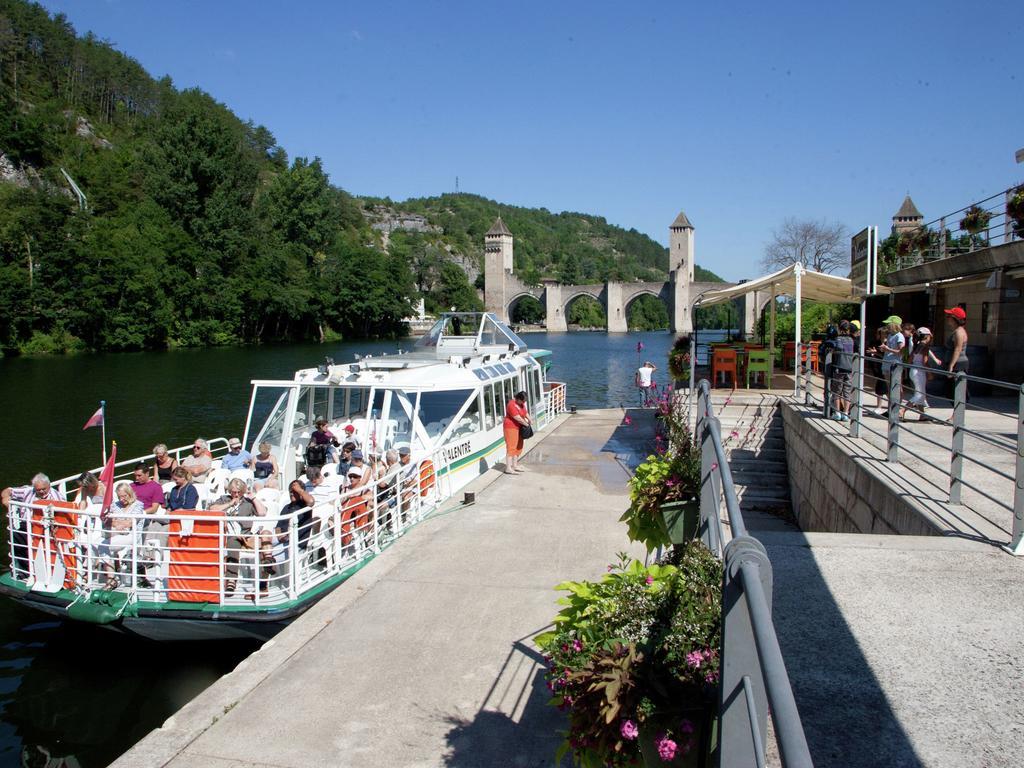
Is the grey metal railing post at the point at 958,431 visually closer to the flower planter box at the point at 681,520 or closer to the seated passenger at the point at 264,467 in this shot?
the flower planter box at the point at 681,520

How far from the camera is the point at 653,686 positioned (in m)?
2.81

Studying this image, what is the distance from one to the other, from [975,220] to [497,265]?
123 metres

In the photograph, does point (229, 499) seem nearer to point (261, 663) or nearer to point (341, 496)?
point (341, 496)

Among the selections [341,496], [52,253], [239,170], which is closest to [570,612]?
[341,496]

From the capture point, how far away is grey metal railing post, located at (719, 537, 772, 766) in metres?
2.01

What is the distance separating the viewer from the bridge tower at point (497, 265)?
447 feet

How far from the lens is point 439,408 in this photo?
12.9 meters

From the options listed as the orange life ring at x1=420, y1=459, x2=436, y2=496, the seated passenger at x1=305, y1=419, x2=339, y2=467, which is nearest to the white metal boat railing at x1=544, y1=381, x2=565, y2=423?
the orange life ring at x1=420, y1=459, x2=436, y2=496

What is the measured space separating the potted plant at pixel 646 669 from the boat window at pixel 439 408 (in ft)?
30.3

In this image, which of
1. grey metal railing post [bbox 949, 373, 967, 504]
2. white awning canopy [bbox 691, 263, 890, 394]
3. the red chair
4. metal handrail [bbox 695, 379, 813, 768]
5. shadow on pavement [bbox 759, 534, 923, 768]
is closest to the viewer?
metal handrail [bbox 695, 379, 813, 768]

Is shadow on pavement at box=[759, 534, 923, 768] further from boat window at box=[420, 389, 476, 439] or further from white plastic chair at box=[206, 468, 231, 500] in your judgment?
boat window at box=[420, 389, 476, 439]

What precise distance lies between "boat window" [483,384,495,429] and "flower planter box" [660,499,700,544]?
936cm

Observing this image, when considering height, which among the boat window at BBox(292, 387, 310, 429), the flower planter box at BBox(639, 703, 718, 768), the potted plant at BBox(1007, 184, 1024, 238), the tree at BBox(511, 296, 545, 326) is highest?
the tree at BBox(511, 296, 545, 326)

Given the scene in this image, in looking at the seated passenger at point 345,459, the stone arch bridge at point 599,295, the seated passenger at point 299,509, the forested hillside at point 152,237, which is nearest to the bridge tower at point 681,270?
the stone arch bridge at point 599,295
